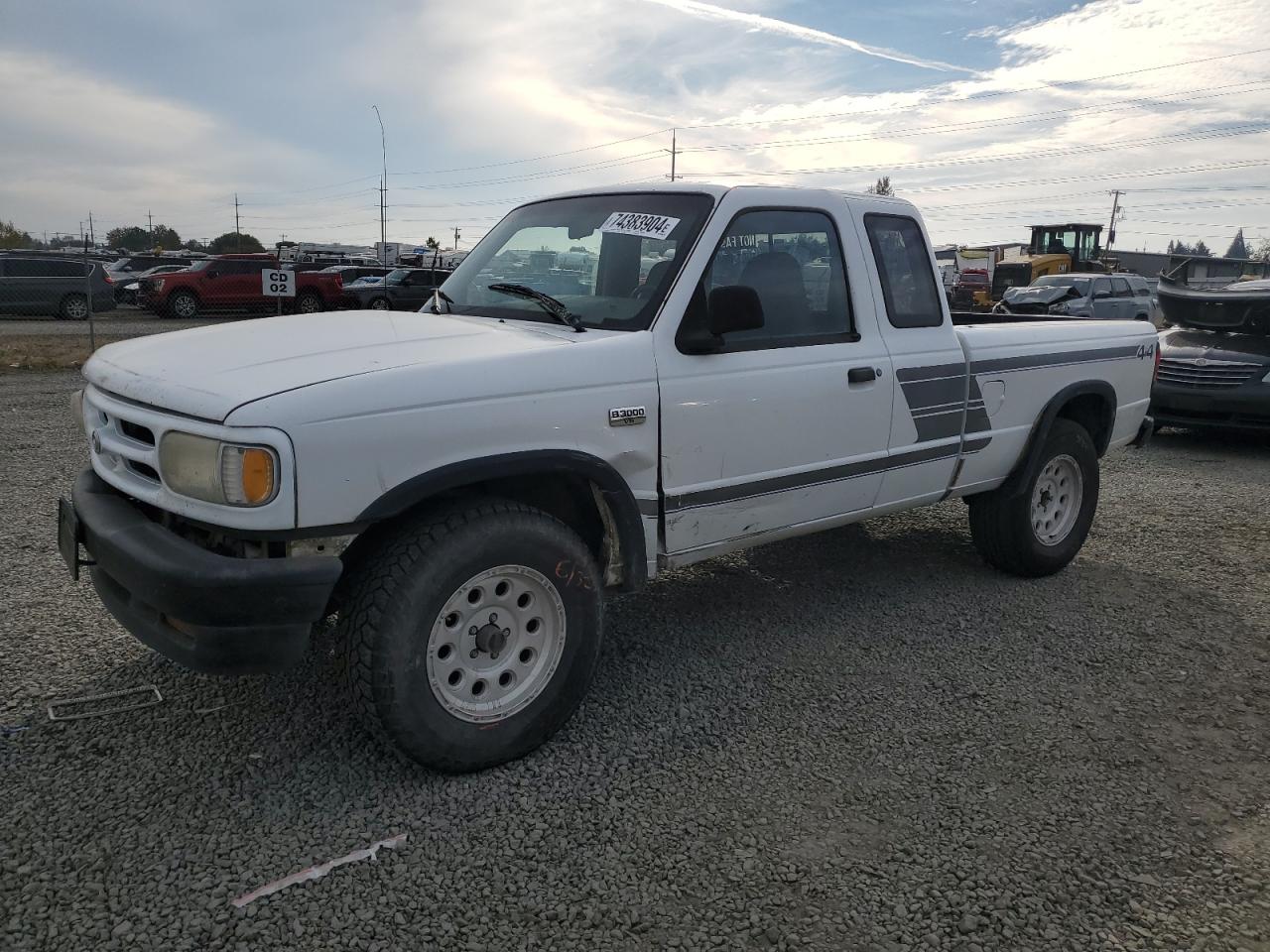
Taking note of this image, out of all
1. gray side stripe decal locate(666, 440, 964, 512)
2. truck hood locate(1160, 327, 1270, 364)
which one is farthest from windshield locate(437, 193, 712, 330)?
truck hood locate(1160, 327, 1270, 364)

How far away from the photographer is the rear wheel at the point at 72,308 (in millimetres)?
21781

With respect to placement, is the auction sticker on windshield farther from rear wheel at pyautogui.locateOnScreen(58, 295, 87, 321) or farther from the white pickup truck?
rear wheel at pyautogui.locateOnScreen(58, 295, 87, 321)

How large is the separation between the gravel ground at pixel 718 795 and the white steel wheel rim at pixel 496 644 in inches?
10.2

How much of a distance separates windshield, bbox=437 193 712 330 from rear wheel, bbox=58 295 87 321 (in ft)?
69.3

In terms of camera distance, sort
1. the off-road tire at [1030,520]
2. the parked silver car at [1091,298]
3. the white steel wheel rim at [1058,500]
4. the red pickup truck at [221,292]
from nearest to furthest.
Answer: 1. the off-road tire at [1030,520]
2. the white steel wheel rim at [1058,500]
3. the parked silver car at [1091,298]
4. the red pickup truck at [221,292]

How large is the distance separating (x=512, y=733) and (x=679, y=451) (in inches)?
45.3

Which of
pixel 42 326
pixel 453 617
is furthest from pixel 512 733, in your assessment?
pixel 42 326

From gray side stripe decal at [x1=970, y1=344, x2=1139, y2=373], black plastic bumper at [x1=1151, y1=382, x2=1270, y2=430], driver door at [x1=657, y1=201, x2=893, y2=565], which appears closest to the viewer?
driver door at [x1=657, y1=201, x2=893, y2=565]

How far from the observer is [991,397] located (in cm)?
489

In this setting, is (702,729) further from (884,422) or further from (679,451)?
(884,422)

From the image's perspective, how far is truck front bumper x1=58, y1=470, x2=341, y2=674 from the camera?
106 inches

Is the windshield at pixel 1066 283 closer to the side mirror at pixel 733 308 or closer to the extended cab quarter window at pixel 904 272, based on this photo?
the extended cab quarter window at pixel 904 272

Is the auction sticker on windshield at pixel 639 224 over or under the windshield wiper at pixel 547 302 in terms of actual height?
over

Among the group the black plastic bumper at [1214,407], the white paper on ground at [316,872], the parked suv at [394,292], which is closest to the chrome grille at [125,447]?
the white paper on ground at [316,872]
